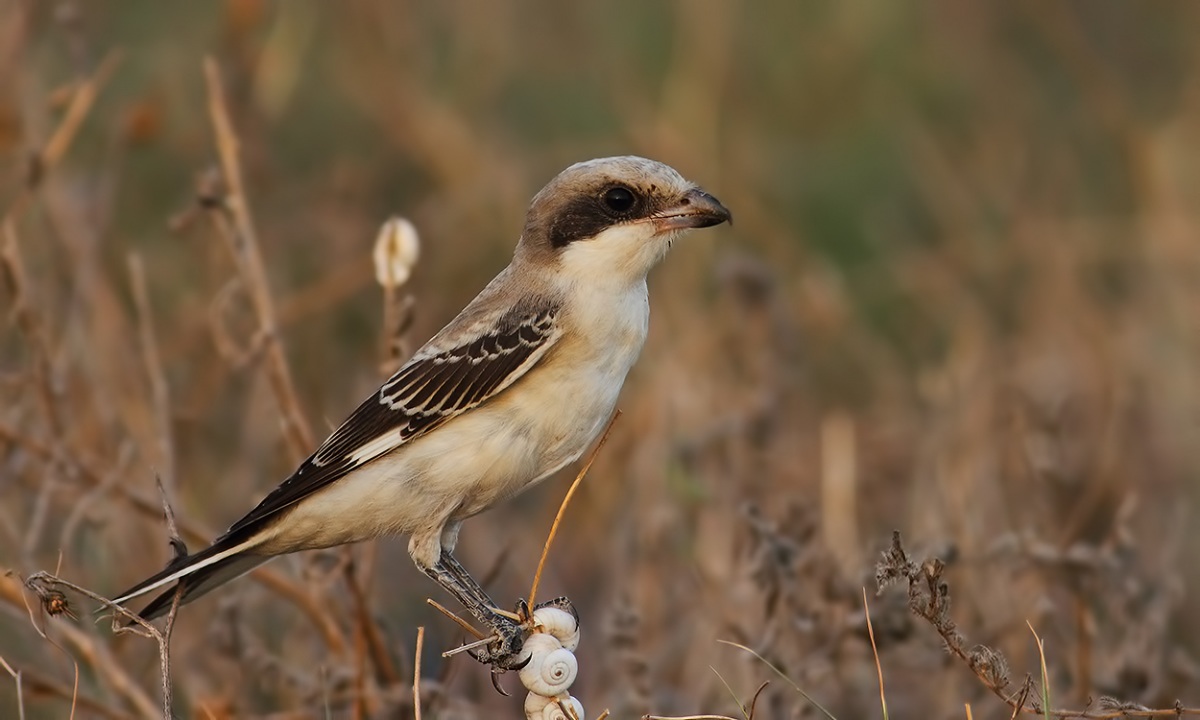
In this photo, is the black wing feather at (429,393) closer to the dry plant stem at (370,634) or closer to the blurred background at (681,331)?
the blurred background at (681,331)

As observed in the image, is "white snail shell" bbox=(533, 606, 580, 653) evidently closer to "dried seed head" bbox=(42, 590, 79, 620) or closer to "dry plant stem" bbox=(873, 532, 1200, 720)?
"dry plant stem" bbox=(873, 532, 1200, 720)

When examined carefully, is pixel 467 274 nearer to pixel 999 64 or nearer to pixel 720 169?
pixel 720 169

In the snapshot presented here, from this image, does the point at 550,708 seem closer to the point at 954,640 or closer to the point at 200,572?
the point at 954,640

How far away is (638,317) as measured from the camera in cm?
411

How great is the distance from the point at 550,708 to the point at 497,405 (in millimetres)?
858

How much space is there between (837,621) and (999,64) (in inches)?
210

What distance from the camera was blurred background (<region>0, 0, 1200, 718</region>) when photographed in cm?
489

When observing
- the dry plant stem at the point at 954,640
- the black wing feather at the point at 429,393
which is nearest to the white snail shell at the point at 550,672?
the dry plant stem at the point at 954,640

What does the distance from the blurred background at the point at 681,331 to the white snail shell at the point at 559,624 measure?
3.02 ft

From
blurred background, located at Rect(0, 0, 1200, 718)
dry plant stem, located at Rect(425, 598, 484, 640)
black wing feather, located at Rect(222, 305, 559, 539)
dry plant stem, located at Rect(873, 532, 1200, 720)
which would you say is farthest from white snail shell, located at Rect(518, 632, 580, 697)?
blurred background, located at Rect(0, 0, 1200, 718)

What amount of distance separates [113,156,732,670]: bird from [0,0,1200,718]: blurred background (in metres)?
0.34

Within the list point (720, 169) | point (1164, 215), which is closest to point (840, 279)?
point (720, 169)

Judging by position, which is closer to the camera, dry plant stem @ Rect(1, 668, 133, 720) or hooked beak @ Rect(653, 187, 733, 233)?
hooked beak @ Rect(653, 187, 733, 233)

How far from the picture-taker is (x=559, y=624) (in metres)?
3.53
